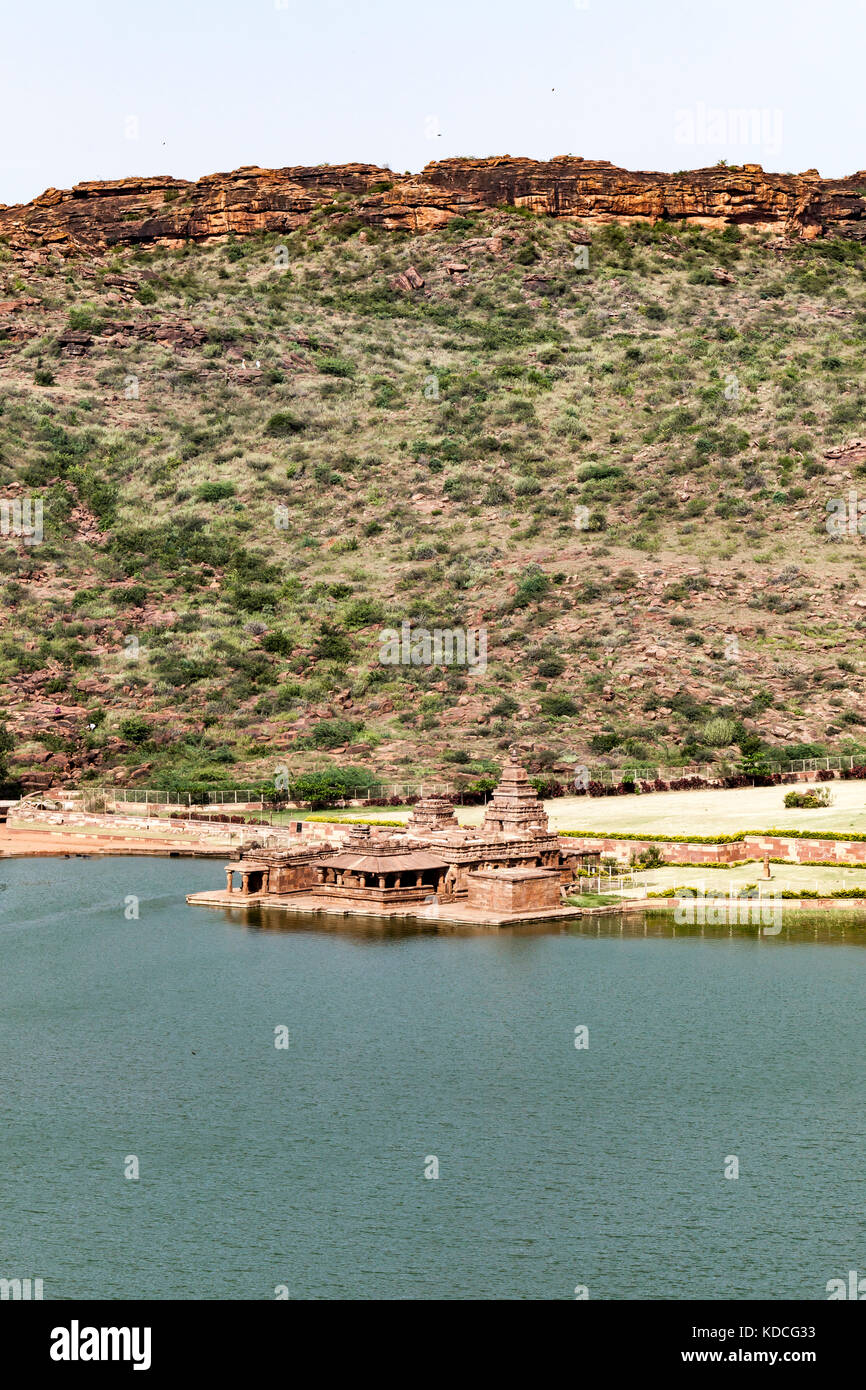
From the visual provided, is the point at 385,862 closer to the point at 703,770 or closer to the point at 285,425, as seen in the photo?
the point at 703,770

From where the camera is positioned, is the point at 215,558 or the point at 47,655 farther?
the point at 215,558

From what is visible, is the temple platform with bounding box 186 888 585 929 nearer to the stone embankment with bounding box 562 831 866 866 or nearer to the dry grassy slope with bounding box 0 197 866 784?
the stone embankment with bounding box 562 831 866 866

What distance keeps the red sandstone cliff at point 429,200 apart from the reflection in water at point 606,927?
121m

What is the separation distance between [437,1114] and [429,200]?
143488mm

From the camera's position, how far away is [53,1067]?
125ft

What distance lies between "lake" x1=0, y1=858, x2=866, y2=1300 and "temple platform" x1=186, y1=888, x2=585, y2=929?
2.04 meters

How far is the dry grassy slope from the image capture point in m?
94.8

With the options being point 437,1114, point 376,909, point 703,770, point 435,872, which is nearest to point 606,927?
point 435,872

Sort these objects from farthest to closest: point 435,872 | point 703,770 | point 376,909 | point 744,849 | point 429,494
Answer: point 429,494 → point 703,770 → point 744,849 → point 435,872 → point 376,909

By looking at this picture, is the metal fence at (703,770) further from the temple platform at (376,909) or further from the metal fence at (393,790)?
the temple platform at (376,909)

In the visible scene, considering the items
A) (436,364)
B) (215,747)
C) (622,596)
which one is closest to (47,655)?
(215,747)

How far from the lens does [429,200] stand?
164 metres
